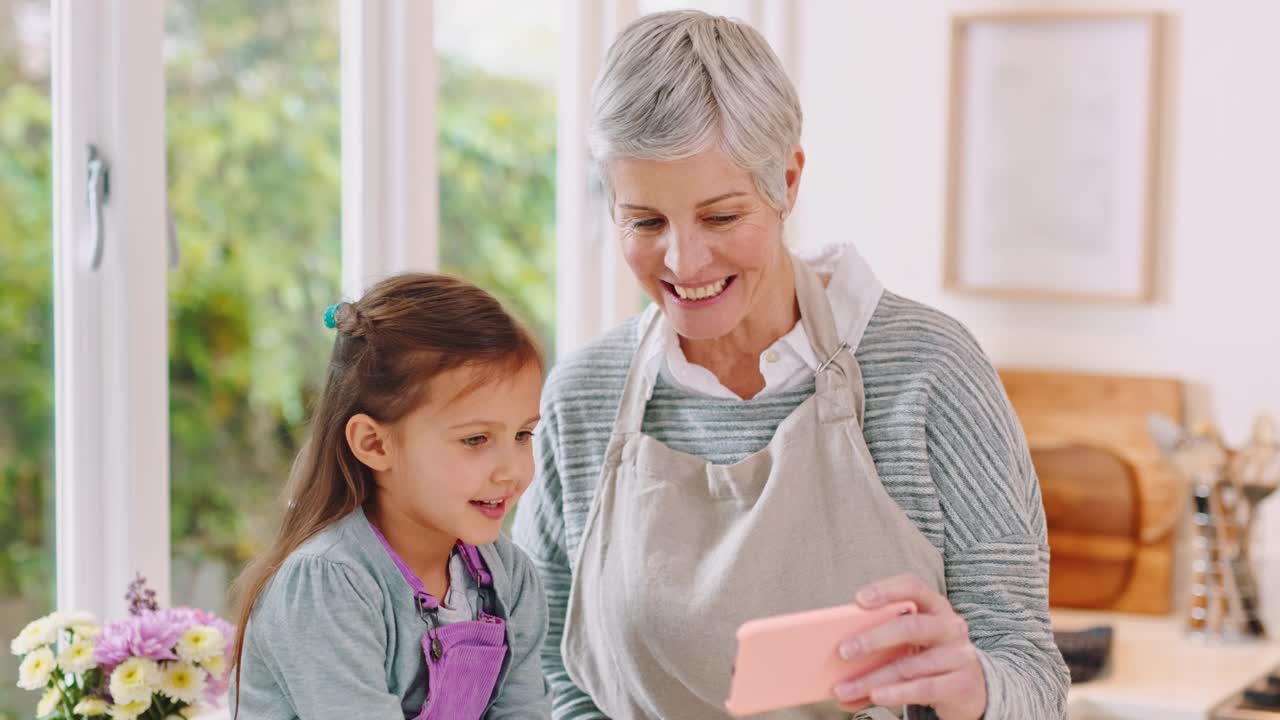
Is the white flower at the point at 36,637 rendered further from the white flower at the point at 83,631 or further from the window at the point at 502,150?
the window at the point at 502,150

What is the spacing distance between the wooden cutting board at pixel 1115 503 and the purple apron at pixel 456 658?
1.57 m

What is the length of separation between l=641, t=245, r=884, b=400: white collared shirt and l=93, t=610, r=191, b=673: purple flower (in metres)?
0.57

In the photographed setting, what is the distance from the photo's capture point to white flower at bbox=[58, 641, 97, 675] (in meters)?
1.58

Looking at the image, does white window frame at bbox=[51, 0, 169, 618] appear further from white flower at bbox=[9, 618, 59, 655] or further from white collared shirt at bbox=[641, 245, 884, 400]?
white collared shirt at bbox=[641, 245, 884, 400]

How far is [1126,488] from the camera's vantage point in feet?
9.30

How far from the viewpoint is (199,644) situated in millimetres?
1616

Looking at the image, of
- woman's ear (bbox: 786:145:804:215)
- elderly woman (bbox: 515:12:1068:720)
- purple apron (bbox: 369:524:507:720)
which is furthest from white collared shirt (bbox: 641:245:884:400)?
purple apron (bbox: 369:524:507:720)

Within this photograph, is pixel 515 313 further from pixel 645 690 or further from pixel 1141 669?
pixel 1141 669

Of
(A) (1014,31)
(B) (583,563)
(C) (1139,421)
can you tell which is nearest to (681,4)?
(A) (1014,31)

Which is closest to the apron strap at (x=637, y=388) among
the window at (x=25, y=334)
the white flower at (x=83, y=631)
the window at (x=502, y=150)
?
the white flower at (x=83, y=631)

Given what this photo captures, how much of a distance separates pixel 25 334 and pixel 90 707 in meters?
0.56

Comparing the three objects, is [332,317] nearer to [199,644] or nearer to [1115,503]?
[199,644]

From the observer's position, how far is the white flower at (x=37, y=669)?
157 cm

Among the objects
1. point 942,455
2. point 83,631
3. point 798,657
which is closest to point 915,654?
point 798,657
